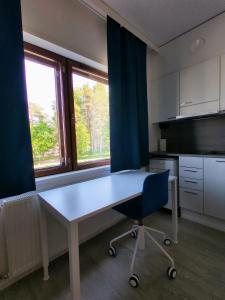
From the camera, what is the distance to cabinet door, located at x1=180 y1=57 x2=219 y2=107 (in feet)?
6.97

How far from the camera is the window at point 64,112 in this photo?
1.66 metres

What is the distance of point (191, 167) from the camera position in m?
2.23

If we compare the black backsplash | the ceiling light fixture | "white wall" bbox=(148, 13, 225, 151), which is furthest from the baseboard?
the ceiling light fixture

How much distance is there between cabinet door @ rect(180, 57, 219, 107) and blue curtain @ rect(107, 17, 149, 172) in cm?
58

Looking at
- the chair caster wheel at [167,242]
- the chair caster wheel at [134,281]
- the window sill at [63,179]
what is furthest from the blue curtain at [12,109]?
the chair caster wheel at [167,242]

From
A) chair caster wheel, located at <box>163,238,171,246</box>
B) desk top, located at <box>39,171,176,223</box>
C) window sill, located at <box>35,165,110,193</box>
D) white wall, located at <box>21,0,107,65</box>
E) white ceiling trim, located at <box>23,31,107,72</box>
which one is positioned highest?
white wall, located at <box>21,0,107,65</box>

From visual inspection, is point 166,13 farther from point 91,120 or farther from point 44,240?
point 44,240

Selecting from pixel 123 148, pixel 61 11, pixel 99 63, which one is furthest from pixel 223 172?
pixel 61 11

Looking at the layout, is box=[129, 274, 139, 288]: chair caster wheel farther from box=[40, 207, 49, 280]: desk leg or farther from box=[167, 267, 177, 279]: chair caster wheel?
box=[40, 207, 49, 280]: desk leg

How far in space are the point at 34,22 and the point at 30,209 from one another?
1694 millimetres

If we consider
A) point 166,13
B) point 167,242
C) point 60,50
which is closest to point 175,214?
point 167,242

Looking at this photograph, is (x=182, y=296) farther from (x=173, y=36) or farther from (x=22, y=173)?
(x=173, y=36)

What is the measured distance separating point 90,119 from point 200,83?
1.60 m

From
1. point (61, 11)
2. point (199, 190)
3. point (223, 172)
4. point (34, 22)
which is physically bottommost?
point (199, 190)
